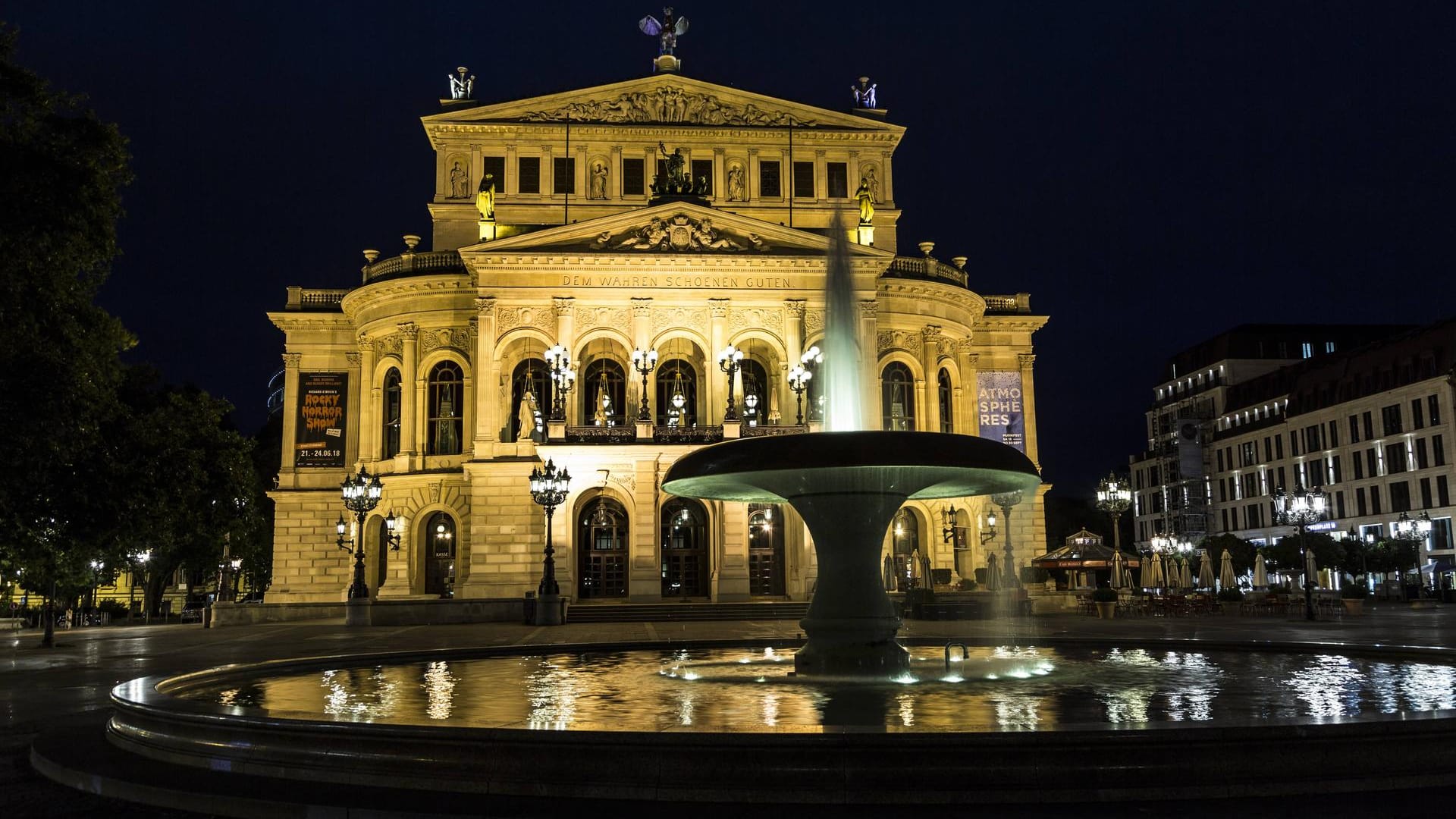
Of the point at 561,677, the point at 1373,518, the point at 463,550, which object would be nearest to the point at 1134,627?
the point at 561,677

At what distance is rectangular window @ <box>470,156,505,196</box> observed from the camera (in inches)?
1939

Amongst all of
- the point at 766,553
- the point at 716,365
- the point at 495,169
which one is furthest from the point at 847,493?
the point at 495,169

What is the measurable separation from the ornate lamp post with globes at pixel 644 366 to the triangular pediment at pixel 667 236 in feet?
12.6

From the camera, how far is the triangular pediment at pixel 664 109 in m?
49.0

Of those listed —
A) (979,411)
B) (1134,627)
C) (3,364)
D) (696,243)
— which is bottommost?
(1134,627)

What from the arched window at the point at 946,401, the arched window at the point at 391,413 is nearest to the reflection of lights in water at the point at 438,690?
the arched window at the point at 391,413

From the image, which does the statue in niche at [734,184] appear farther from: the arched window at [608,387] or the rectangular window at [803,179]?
the arched window at [608,387]

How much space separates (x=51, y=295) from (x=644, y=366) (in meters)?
24.3

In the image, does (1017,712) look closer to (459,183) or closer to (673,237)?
(673,237)

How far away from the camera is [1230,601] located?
125 ft

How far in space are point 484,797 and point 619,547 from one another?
35.7 meters

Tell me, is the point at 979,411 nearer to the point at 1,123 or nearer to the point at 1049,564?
the point at 1049,564

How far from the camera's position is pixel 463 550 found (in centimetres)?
4531

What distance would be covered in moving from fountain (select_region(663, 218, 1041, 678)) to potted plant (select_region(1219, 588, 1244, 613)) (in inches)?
1093
